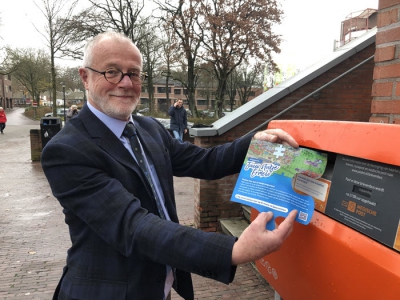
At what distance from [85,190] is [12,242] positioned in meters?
4.63

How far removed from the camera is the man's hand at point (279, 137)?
4.31ft

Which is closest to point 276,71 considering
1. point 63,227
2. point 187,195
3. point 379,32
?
point 187,195

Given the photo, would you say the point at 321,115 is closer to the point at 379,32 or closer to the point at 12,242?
the point at 379,32

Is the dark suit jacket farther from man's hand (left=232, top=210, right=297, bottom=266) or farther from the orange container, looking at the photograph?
the orange container

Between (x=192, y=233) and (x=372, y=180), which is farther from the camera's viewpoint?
(x=192, y=233)

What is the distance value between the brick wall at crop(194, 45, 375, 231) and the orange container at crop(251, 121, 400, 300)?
131 inches

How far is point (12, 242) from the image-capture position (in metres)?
4.95

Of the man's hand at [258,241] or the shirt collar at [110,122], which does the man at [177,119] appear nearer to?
the shirt collar at [110,122]

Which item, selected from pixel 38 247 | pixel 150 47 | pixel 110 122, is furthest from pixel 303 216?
pixel 150 47

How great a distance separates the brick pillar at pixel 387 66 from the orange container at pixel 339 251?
0.79 meters

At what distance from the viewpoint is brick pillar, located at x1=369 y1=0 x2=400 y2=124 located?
1751mm

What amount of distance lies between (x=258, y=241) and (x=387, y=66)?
1.43 m

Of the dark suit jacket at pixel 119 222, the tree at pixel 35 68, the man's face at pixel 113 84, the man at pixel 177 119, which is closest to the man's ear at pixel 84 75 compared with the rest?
the man's face at pixel 113 84

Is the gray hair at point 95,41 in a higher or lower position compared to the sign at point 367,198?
higher
